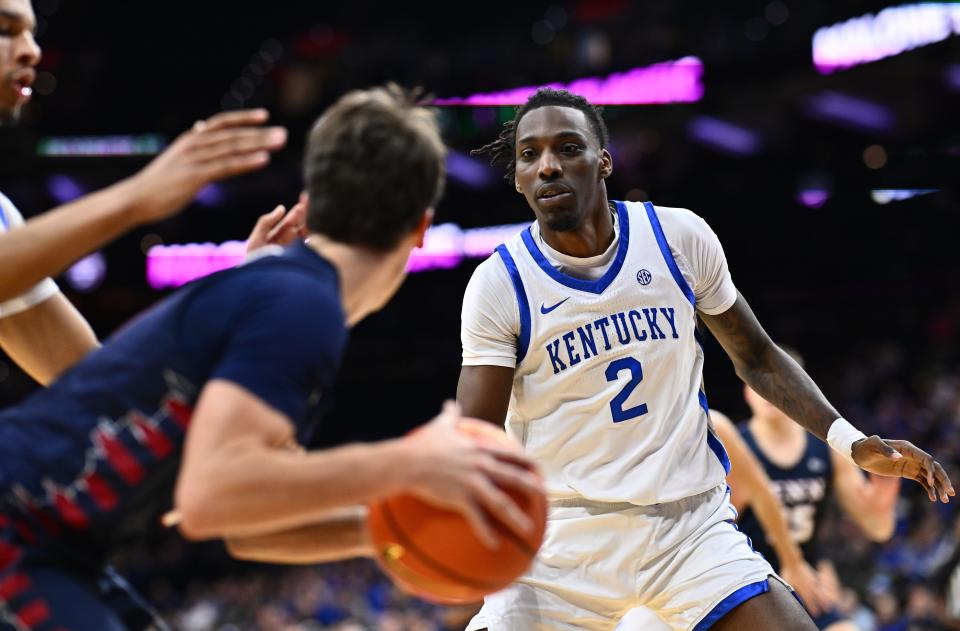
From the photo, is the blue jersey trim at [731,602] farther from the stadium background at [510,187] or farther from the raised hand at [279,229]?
the stadium background at [510,187]

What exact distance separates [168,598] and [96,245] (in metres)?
20.0

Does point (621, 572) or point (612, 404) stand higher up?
point (612, 404)

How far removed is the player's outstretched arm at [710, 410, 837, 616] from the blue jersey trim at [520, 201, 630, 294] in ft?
5.39

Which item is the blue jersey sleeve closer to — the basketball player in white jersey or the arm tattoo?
the basketball player in white jersey

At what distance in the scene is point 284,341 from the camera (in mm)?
2344

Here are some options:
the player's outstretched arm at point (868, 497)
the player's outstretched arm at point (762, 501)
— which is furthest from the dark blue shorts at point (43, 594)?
the player's outstretched arm at point (868, 497)

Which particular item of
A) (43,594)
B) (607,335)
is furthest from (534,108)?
(43,594)

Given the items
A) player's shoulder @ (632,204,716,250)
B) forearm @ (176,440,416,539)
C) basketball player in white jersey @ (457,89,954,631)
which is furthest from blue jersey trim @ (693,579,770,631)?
forearm @ (176,440,416,539)

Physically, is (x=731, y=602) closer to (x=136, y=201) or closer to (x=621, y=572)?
(x=621, y=572)

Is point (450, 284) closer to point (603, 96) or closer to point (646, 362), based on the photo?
point (603, 96)

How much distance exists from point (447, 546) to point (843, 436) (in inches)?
97.2

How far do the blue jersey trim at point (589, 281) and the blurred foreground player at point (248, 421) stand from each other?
1.68m

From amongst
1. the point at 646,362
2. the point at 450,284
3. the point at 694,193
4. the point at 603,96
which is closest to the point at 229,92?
the point at 450,284

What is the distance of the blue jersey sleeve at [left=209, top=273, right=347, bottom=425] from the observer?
2.31 meters
